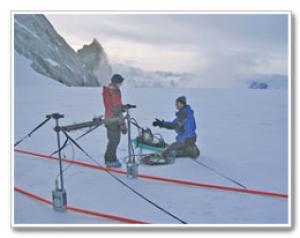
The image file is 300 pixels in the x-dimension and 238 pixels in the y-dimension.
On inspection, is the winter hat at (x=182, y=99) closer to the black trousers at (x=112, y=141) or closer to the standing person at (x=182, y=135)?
the standing person at (x=182, y=135)

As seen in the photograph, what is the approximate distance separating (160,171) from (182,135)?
52cm

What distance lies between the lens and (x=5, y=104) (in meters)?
3.42

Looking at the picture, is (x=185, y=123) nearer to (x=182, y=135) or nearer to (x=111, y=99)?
(x=182, y=135)

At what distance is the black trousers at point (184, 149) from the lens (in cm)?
414

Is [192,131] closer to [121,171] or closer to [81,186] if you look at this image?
[121,171]

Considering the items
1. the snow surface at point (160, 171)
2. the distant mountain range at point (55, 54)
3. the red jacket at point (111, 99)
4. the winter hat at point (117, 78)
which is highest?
the distant mountain range at point (55, 54)

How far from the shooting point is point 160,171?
382 cm

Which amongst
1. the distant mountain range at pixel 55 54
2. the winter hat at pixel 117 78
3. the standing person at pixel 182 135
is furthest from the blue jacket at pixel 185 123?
the distant mountain range at pixel 55 54

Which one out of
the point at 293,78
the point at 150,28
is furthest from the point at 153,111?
the point at 293,78

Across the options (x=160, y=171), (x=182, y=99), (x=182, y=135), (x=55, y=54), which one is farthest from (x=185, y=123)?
(x=55, y=54)

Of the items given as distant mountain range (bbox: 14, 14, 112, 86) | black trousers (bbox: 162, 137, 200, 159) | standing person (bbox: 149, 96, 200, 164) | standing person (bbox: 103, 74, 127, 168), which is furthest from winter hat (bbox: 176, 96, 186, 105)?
distant mountain range (bbox: 14, 14, 112, 86)

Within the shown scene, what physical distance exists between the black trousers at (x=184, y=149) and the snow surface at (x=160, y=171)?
0.08 metres

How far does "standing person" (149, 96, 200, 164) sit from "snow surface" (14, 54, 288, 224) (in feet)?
0.30

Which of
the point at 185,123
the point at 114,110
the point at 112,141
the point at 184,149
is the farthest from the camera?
the point at 184,149
